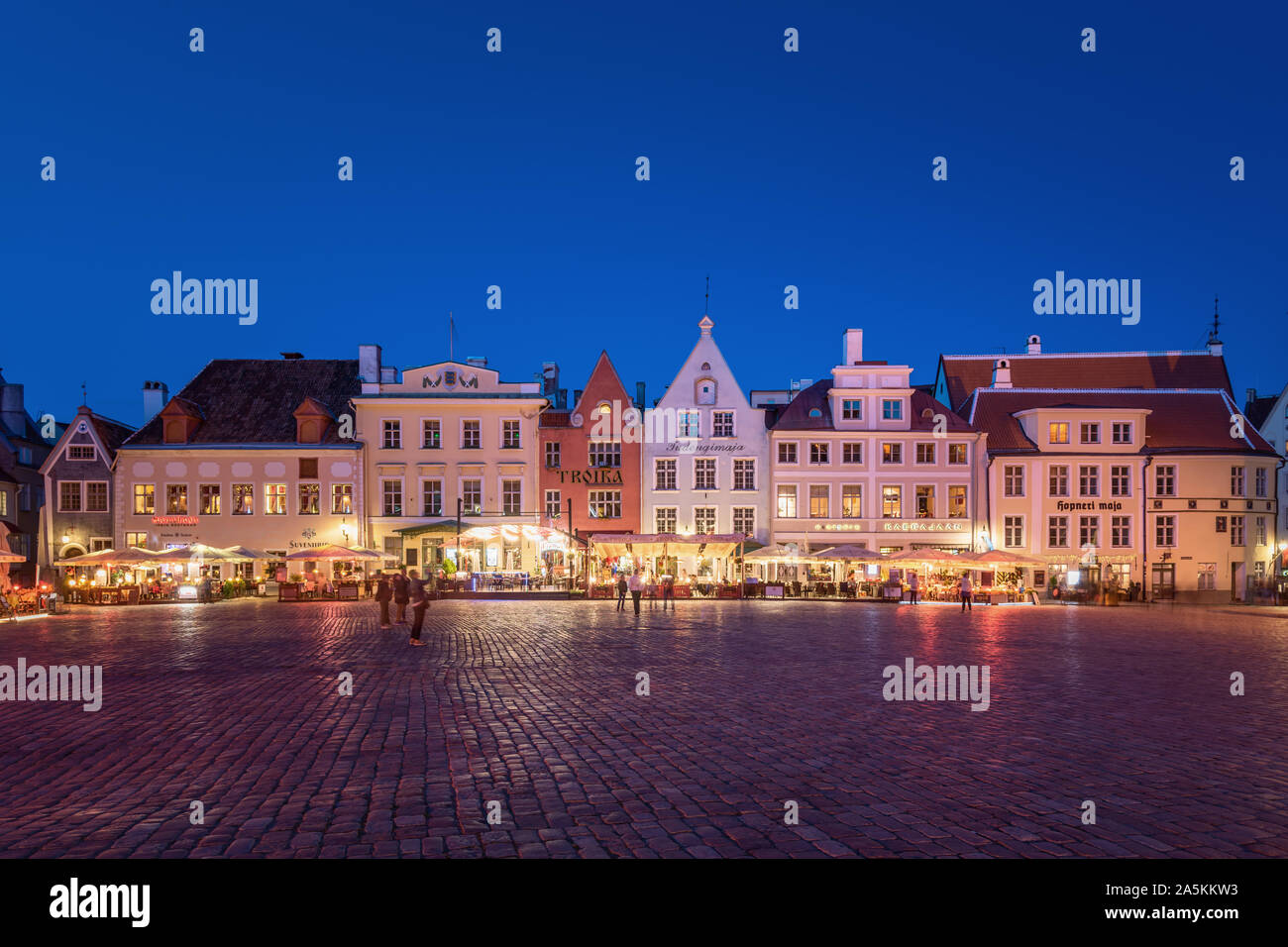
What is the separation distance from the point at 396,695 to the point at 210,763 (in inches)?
147

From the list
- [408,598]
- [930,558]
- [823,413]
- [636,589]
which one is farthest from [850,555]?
[408,598]

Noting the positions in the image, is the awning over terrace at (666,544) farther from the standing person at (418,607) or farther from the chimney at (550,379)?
the standing person at (418,607)

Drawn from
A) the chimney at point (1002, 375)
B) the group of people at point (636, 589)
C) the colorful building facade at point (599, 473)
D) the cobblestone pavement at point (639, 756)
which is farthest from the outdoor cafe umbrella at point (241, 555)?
the chimney at point (1002, 375)

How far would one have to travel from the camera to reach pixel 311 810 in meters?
6.30

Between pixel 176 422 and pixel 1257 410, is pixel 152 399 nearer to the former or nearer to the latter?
pixel 176 422

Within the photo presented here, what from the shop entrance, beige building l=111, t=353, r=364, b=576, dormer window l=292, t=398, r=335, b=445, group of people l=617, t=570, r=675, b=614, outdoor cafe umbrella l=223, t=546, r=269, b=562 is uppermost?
dormer window l=292, t=398, r=335, b=445

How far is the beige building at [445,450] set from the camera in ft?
148

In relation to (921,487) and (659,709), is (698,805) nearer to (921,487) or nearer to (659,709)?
(659,709)

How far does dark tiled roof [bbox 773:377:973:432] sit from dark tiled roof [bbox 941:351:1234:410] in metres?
5.31

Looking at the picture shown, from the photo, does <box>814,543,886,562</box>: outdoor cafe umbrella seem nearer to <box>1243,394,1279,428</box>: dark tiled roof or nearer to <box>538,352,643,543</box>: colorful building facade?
<box>538,352,643,543</box>: colorful building facade

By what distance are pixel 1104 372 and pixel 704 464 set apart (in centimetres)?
2474

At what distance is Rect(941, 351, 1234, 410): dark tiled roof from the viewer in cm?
5106

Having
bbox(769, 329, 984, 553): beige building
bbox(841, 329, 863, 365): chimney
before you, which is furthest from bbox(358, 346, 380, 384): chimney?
bbox(841, 329, 863, 365): chimney

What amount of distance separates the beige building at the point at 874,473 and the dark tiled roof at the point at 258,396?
23268 mm
